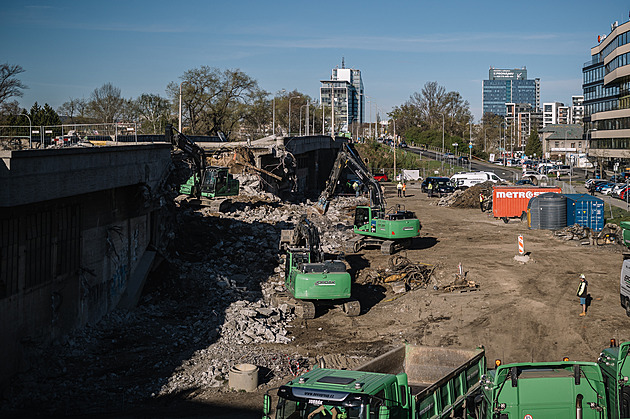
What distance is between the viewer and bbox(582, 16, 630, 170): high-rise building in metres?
71.1

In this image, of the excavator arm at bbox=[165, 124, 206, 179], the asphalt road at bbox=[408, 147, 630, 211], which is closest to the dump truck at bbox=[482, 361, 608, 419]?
the excavator arm at bbox=[165, 124, 206, 179]

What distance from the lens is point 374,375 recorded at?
403 inches

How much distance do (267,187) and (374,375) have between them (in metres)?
35.9

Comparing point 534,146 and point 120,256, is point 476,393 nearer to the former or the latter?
point 120,256

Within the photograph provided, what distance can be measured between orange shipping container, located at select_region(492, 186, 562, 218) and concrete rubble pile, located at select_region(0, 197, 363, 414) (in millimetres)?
19937

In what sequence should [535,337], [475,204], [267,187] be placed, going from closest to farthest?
[535,337] → [267,187] → [475,204]

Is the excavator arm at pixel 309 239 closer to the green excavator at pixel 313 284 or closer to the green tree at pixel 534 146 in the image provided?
the green excavator at pixel 313 284

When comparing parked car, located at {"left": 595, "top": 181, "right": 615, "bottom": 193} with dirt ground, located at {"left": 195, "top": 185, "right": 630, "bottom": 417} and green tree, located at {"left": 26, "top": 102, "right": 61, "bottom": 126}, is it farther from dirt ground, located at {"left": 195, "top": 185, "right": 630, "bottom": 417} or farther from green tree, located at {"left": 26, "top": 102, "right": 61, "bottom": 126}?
green tree, located at {"left": 26, "top": 102, "right": 61, "bottom": 126}

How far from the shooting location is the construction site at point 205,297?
50.2 feet

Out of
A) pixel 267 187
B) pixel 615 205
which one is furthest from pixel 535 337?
pixel 615 205

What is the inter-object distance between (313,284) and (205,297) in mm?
4575

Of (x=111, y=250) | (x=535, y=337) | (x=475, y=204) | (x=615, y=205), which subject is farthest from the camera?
(x=475, y=204)

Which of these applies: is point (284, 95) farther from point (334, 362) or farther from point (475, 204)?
point (334, 362)

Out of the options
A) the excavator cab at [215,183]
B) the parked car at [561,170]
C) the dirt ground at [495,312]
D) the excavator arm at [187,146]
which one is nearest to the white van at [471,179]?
the parked car at [561,170]
